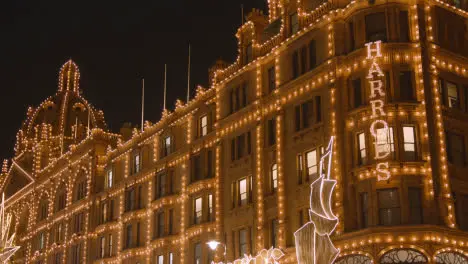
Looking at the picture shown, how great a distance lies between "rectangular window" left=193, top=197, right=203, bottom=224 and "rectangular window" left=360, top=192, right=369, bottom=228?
62.5 ft

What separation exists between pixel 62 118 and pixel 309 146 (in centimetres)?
6840

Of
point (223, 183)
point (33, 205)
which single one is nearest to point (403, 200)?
point (223, 183)

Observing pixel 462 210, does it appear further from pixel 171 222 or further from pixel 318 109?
pixel 171 222

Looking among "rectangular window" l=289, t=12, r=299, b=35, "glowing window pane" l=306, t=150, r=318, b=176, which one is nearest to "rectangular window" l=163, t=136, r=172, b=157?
"rectangular window" l=289, t=12, r=299, b=35

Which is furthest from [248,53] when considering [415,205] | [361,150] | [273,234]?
[415,205]

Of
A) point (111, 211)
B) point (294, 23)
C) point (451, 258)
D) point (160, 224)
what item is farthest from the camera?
point (111, 211)

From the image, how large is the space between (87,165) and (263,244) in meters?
36.5

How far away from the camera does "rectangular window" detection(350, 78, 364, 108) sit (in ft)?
146

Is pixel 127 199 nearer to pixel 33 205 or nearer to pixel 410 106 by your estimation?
pixel 33 205

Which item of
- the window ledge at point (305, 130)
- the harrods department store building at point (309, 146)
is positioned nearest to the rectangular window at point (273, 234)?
the harrods department store building at point (309, 146)

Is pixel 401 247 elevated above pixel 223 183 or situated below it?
below

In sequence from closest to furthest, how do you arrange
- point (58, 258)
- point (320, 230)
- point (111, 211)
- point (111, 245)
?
1. point (320, 230)
2. point (111, 245)
3. point (111, 211)
4. point (58, 258)

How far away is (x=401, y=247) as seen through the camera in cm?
3988

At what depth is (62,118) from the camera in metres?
108
